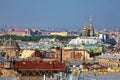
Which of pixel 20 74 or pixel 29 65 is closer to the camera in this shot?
pixel 20 74

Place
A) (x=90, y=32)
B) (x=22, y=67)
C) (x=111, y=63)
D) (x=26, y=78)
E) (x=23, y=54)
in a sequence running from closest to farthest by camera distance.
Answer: (x=26, y=78)
(x=22, y=67)
(x=111, y=63)
(x=23, y=54)
(x=90, y=32)

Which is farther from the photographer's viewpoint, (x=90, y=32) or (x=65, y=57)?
(x=90, y=32)

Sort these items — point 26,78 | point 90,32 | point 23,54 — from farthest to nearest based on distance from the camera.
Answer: point 90,32 < point 23,54 < point 26,78

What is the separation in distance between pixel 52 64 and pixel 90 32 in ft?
238

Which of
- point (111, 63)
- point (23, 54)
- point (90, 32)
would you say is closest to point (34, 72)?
point (111, 63)

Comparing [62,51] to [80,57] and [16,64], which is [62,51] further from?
[16,64]

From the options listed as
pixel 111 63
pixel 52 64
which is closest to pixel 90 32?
pixel 111 63

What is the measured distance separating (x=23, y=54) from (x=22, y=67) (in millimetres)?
27765

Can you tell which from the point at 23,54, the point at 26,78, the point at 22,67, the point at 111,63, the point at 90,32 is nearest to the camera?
the point at 26,78

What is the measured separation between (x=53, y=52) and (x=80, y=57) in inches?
106

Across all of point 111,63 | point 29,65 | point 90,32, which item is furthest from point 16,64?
point 90,32

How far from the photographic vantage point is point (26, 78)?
90.5 ft

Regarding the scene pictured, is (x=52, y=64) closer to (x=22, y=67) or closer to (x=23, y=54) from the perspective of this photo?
(x=22, y=67)

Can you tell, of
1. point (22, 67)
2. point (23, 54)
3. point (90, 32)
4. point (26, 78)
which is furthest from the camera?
point (90, 32)
